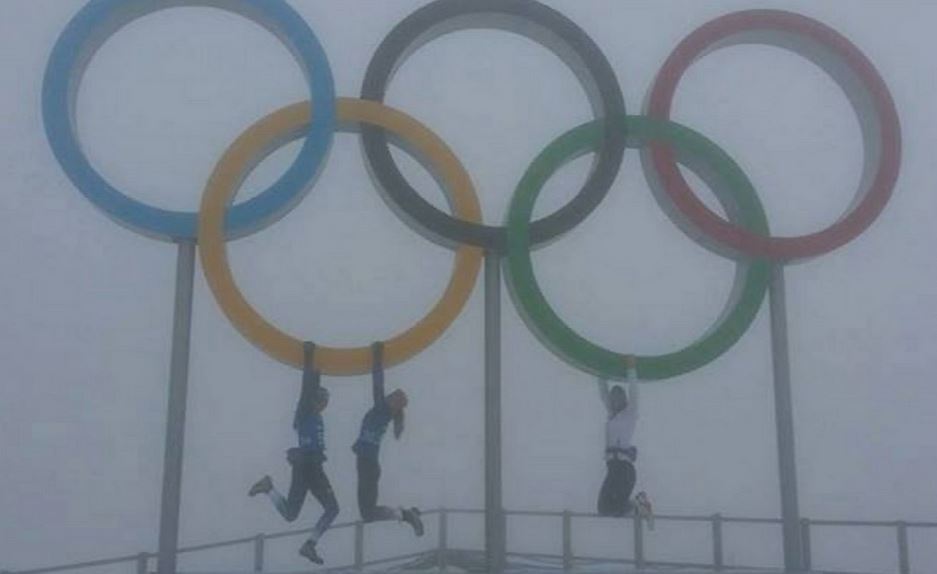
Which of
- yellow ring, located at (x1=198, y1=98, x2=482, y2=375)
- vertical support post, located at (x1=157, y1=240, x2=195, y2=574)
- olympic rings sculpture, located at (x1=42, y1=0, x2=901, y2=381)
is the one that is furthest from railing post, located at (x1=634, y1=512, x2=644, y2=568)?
vertical support post, located at (x1=157, y1=240, x2=195, y2=574)

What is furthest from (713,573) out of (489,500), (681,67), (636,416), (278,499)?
Answer: (681,67)

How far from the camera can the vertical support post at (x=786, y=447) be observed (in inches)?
411

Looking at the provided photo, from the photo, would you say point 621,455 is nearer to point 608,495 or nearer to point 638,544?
point 608,495

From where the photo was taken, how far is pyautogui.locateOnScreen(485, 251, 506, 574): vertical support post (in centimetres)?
1007

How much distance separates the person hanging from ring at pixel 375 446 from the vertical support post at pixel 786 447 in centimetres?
345

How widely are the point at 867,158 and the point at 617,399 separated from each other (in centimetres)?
388

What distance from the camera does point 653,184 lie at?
1157 cm

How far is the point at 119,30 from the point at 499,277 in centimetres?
483

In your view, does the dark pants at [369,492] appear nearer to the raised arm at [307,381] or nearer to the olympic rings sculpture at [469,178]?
the raised arm at [307,381]

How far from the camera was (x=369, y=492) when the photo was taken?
33.4 ft

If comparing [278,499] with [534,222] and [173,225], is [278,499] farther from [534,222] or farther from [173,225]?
[534,222]

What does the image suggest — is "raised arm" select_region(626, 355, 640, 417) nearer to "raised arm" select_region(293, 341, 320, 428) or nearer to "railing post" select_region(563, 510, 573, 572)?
"railing post" select_region(563, 510, 573, 572)

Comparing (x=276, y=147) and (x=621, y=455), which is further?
(x=276, y=147)

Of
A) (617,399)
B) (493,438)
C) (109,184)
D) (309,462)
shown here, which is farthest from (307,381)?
(617,399)
